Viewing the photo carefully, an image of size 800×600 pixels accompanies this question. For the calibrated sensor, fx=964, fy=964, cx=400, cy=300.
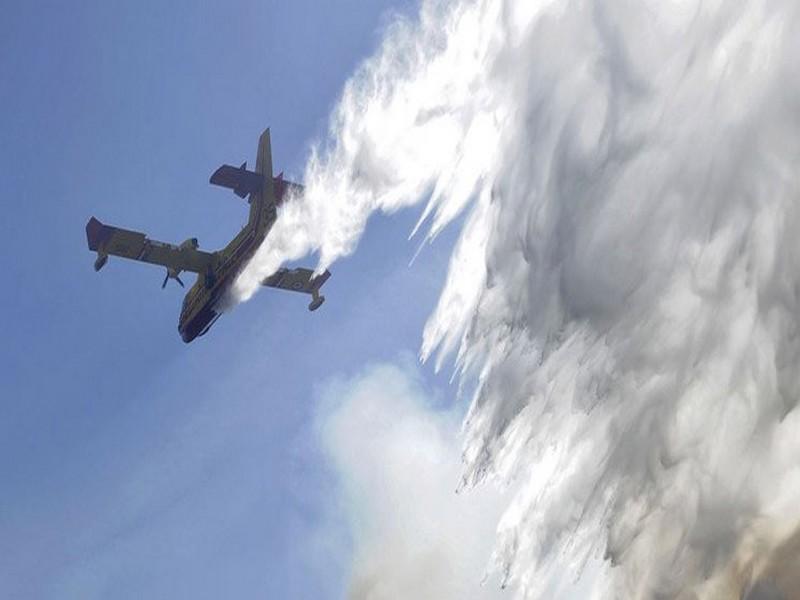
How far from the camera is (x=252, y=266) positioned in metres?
117

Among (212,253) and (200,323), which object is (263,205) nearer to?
(212,253)

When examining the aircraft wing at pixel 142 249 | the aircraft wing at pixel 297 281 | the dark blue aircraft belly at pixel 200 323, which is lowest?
the dark blue aircraft belly at pixel 200 323

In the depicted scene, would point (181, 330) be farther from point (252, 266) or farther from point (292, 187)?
point (292, 187)

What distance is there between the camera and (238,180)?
118250 millimetres

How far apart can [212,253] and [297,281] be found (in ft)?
45.9

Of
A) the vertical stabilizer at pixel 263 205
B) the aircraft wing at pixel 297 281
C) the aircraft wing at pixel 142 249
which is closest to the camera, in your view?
the vertical stabilizer at pixel 263 205

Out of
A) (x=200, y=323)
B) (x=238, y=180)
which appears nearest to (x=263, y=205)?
(x=238, y=180)

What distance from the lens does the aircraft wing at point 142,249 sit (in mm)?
120438

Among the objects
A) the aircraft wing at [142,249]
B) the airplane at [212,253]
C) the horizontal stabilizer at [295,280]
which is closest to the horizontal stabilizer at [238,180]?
the airplane at [212,253]

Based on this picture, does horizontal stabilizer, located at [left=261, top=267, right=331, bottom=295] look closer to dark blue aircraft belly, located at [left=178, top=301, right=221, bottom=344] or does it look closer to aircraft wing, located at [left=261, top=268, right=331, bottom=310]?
aircraft wing, located at [left=261, top=268, right=331, bottom=310]

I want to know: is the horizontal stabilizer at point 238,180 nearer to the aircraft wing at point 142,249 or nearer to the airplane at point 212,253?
the airplane at point 212,253

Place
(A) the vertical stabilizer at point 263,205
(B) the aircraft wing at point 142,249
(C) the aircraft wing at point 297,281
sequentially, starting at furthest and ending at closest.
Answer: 1. (C) the aircraft wing at point 297,281
2. (B) the aircraft wing at point 142,249
3. (A) the vertical stabilizer at point 263,205

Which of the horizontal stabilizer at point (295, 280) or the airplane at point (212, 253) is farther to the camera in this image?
the horizontal stabilizer at point (295, 280)

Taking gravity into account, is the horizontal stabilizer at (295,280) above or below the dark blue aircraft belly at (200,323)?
above
